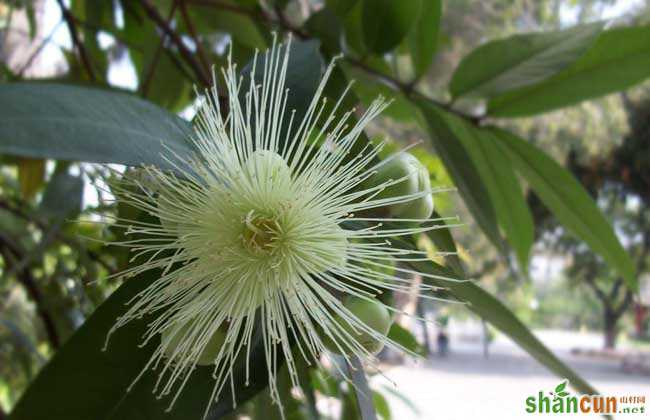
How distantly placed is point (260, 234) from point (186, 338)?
0.09m

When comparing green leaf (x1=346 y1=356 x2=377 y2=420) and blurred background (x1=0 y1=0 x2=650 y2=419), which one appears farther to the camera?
blurred background (x1=0 y1=0 x2=650 y2=419)

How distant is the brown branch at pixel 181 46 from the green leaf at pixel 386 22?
18cm

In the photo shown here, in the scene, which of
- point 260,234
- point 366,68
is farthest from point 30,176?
point 260,234

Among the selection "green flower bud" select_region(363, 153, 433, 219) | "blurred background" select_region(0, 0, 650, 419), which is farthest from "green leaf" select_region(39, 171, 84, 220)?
"green flower bud" select_region(363, 153, 433, 219)

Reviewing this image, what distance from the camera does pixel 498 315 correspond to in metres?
0.43

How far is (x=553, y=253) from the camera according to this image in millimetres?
7852

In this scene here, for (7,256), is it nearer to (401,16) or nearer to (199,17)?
(199,17)

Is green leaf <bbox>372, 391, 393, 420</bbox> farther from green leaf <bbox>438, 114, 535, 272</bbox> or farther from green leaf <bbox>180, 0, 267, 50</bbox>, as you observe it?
green leaf <bbox>180, 0, 267, 50</bbox>

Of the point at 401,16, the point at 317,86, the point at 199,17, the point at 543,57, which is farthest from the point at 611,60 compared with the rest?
the point at 199,17

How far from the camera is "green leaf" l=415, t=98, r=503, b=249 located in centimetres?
54

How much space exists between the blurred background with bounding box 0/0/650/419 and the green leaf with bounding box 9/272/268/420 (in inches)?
1.3

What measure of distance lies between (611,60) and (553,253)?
766cm

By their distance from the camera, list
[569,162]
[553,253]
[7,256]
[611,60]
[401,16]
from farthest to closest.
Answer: [553,253] → [569,162] → [7,256] → [611,60] → [401,16]

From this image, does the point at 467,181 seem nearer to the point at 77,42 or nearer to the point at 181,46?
the point at 181,46
